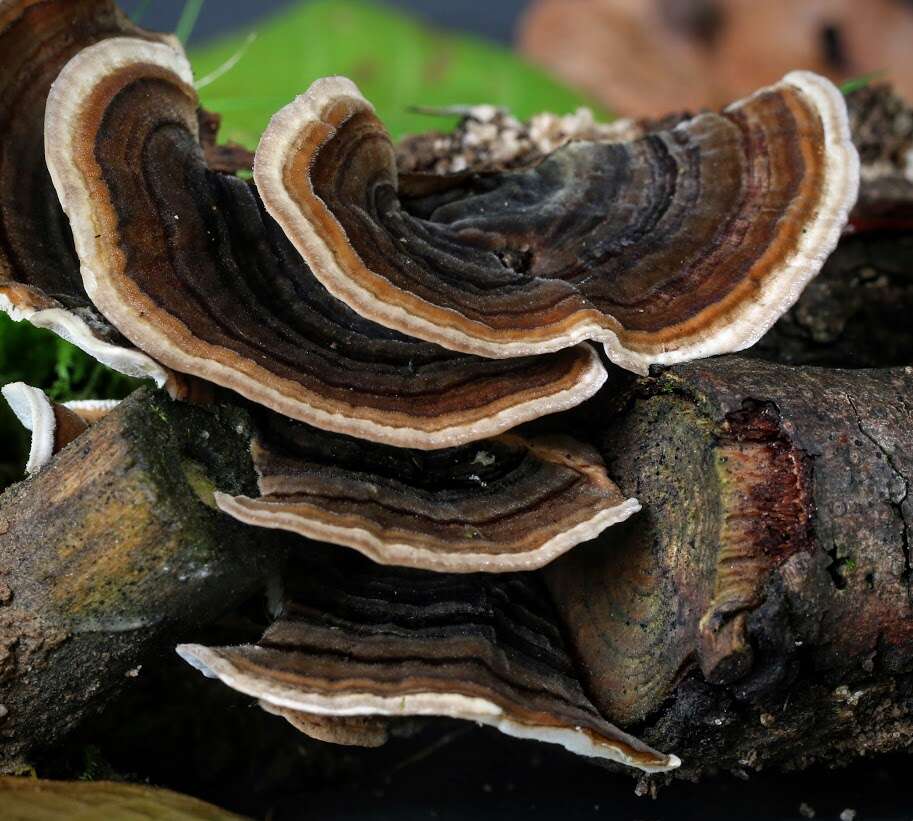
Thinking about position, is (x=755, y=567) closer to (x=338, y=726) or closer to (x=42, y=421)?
(x=338, y=726)

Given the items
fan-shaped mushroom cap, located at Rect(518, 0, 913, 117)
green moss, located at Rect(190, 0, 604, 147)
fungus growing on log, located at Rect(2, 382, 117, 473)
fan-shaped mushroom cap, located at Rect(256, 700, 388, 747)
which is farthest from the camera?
fan-shaped mushroom cap, located at Rect(518, 0, 913, 117)

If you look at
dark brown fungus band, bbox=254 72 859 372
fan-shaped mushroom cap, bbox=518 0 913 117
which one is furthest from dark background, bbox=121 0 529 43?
dark brown fungus band, bbox=254 72 859 372

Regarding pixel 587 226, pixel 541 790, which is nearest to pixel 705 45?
pixel 587 226

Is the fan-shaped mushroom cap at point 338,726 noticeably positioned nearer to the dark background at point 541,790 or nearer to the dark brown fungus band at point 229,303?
the dark brown fungus band at point 229,303

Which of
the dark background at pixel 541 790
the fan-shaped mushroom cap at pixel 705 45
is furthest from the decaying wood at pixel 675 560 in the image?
the fan-shaped mushroom cap at pixel 705 45

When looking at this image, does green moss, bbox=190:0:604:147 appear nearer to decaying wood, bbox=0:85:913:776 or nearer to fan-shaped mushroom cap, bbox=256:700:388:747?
decaying wood, bbox=0:85:913:776
